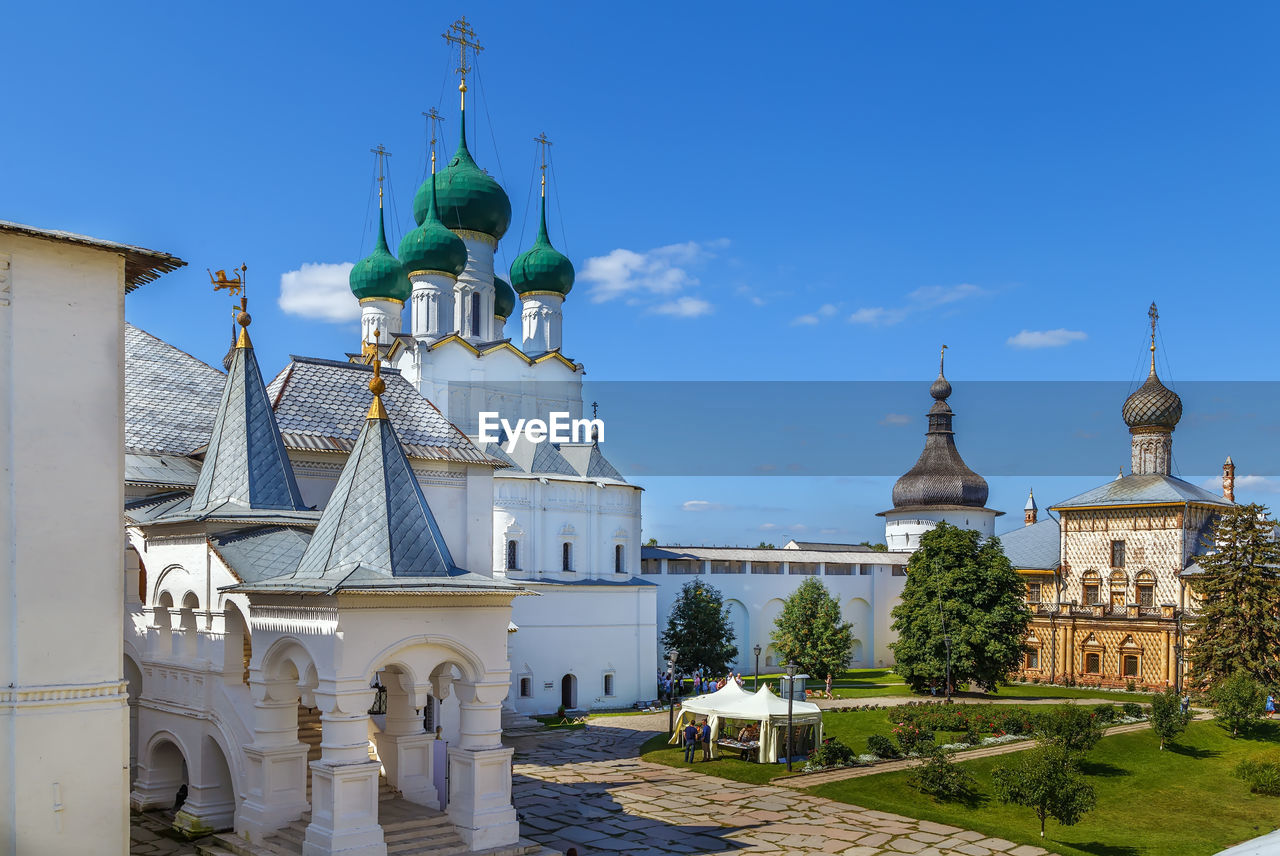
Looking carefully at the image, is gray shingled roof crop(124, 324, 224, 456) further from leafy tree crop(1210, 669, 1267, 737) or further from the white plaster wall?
leafy tree crop(1210, 669, 1267, 737)

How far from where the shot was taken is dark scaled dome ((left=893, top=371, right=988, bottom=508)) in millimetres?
46000

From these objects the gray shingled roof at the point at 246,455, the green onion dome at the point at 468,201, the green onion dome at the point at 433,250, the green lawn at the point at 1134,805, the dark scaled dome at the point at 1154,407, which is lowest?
the green lawn at the point at 1134,805

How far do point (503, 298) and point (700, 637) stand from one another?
15860mm

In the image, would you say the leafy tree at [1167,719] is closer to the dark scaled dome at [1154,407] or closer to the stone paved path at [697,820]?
the stone paved path at [697,820]

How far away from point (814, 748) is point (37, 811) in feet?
47.8

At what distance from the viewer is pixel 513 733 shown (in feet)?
80.1

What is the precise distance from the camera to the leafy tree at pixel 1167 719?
22281mm

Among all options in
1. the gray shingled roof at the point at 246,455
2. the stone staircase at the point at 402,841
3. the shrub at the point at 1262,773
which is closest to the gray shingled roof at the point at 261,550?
the gray shingled roof at the point at 246,455

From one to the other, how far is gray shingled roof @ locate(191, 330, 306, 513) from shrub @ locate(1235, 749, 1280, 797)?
18.6m

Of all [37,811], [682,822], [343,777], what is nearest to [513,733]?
[682,822]

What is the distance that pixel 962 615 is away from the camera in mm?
29906

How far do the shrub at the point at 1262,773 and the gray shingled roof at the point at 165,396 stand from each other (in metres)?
21.4

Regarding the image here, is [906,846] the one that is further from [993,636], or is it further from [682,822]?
[993,636]

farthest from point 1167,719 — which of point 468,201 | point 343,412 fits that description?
point 468,201
